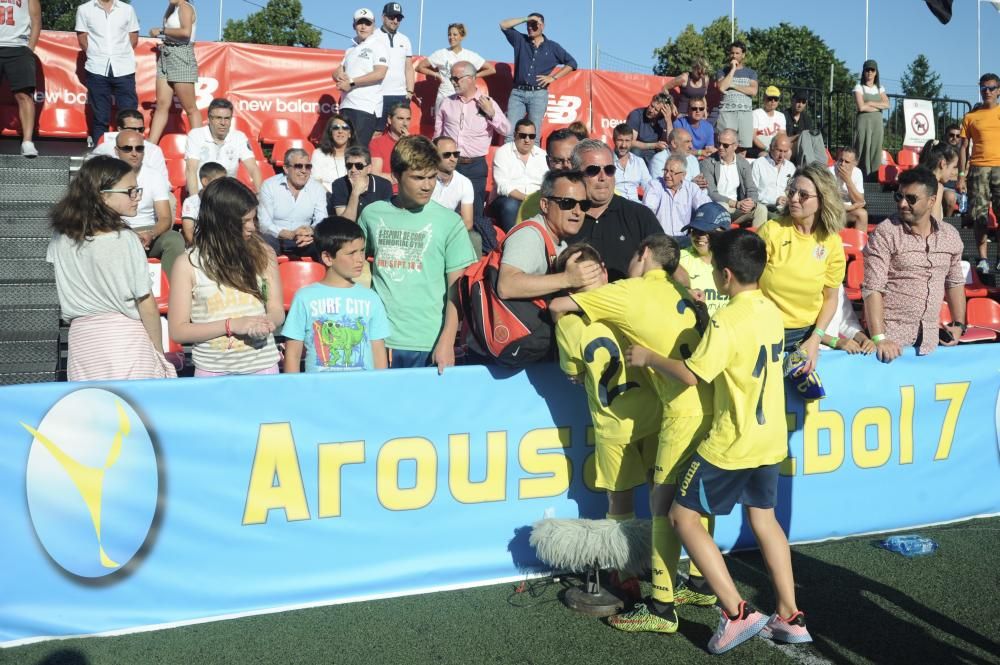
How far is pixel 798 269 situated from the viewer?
5.31 meters

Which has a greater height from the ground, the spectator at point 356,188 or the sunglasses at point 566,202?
the spectator at point 356,188

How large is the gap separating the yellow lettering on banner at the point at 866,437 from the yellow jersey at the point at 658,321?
6.24 ft

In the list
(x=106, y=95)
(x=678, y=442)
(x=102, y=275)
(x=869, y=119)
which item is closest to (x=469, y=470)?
(x=678, y=442)

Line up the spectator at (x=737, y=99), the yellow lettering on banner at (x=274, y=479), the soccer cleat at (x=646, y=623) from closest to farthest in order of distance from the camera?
the soccer cleat at (x=646, y=623)
the yellow lettering on banner at (x=274, y=479)
the spectator at (x=737, y=99)

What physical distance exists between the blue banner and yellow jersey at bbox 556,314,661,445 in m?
0.63

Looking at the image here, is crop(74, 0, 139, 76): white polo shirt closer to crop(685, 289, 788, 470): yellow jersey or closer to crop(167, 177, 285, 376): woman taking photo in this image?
crop(167, 177, 285, 376): woman taking photo

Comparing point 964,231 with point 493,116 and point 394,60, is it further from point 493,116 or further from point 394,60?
point 394,60

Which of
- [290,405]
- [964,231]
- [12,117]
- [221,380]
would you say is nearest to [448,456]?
[290,405]

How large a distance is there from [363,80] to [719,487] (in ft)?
26.1

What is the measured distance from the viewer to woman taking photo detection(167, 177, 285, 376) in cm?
462

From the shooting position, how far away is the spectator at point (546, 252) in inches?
173

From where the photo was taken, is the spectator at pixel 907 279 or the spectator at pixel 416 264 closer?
the spectator at pixel 416 264

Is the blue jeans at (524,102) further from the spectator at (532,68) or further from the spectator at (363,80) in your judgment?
the spectator at (363,80)

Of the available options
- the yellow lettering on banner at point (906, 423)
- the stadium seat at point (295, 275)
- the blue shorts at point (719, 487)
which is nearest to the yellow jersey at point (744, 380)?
the blue shorts at point (719, 487)
